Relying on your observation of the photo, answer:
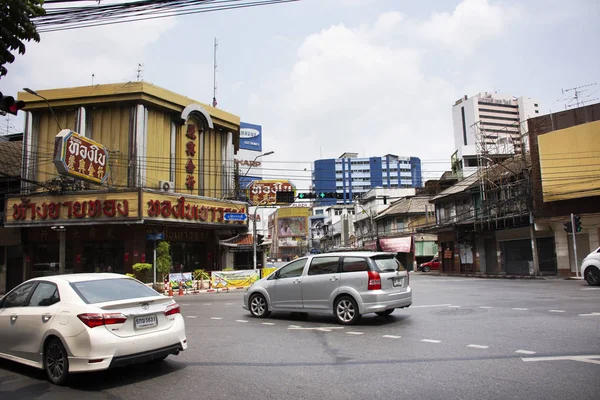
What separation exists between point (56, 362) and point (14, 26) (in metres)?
4.62

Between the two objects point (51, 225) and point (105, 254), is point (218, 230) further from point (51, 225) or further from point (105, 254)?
point (51, 225)

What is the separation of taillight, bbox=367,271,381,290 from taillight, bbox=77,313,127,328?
5779 millimetres

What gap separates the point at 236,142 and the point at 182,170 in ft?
32.4

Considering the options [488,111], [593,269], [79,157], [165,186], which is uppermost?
[488,111]

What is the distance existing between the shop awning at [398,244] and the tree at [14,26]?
47058 millimetres

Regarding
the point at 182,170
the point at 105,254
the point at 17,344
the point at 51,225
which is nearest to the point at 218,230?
the point at 182,170

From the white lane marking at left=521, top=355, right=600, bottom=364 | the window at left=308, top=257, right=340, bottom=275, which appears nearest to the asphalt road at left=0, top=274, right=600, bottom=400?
the white lane marking at left=521, top=355, right=600, bottom=364

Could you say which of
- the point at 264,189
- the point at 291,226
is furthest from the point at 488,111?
the point at 264,189

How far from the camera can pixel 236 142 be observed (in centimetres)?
3859

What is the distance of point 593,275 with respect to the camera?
59.5 ft

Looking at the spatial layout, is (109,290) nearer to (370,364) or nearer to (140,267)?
(370,364)

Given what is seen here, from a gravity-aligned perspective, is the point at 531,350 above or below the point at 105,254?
below

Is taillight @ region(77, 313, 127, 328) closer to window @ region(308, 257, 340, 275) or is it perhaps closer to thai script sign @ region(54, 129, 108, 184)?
window @ region(308, 257, 340, 275)

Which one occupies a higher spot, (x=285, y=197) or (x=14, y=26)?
(x=285, y=197)
